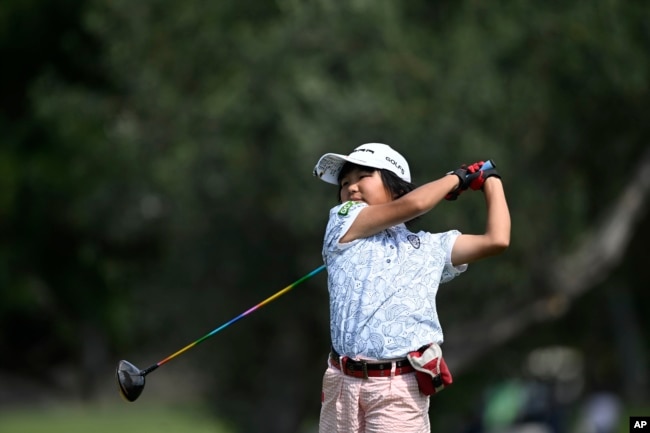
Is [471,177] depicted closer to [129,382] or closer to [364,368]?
[364,368]

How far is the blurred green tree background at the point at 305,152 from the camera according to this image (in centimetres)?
1472

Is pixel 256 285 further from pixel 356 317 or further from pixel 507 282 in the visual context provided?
pixel 356 317

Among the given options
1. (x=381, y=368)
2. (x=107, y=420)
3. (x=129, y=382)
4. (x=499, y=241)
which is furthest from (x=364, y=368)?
(x=107, y=420)

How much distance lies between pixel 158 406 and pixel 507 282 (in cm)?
1999

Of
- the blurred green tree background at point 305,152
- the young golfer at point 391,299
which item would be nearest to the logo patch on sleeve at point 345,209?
the young golfer at point 391,299

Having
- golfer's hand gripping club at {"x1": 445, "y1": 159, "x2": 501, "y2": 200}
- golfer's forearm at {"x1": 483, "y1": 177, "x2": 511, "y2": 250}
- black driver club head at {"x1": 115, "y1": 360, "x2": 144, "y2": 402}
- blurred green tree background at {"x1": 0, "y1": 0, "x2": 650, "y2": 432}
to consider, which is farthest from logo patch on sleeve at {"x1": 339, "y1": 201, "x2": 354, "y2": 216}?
blurred green tree background at {"x1": 0, "y1": 0, "x2": 650, "y2": 432}

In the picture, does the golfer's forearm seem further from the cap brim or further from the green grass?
the green grass

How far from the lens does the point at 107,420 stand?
94.6ft

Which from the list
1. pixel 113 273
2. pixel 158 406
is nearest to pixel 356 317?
pixel 113 273

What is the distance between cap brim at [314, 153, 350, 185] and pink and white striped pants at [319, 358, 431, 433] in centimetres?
80

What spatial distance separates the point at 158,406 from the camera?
34.0m

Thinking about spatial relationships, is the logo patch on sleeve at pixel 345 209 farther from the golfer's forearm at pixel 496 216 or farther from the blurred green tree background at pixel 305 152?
the blurred green tree background at pixel 305 152

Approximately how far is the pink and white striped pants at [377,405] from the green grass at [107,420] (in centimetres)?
1552

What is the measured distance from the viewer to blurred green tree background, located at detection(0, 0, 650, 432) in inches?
579
